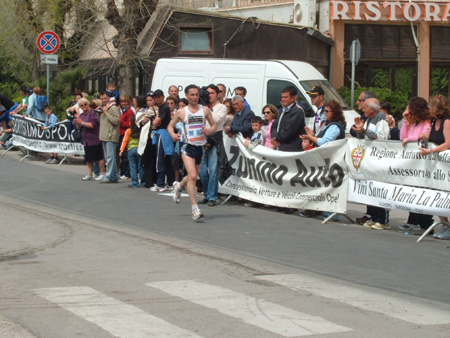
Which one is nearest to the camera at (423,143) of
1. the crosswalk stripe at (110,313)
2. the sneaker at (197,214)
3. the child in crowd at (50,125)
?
the sneaker at (197,214)

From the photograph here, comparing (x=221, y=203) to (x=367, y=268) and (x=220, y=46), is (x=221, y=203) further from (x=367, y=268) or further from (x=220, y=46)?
(x=220, y=46)

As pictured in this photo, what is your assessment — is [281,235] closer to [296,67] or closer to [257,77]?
[257,77]

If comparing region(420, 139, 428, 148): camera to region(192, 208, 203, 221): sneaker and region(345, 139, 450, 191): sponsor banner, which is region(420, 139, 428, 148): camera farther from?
region(192, 208, 203, 221): sneaker

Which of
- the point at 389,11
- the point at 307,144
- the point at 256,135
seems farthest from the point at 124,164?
the point at 389,11

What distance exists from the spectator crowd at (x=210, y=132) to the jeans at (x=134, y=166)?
0.02 metres

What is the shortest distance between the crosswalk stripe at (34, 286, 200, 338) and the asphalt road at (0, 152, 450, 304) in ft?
8.54

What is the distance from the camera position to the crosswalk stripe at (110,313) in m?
6.50

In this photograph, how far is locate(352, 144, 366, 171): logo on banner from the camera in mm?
12086

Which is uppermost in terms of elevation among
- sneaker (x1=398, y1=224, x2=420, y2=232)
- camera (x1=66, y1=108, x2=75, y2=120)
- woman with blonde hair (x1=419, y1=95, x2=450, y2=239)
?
woman with blonde hair (x1=419, y1=95, x2=450, y2=239)

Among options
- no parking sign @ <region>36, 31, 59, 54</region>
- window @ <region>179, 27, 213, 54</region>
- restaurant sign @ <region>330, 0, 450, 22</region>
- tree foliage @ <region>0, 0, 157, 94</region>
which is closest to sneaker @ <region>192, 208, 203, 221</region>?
no parking sign @ <region>36, 31, 59, 54</region>

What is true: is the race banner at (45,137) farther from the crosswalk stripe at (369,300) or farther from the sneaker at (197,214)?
the crosswalk stripe at (369,300)

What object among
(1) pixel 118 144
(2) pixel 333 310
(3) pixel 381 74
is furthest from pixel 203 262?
(3) pixel 381 74

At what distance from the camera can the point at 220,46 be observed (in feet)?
90.1

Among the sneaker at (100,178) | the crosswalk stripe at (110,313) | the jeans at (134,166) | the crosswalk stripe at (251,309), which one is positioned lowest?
the sneaker at (100,178)
